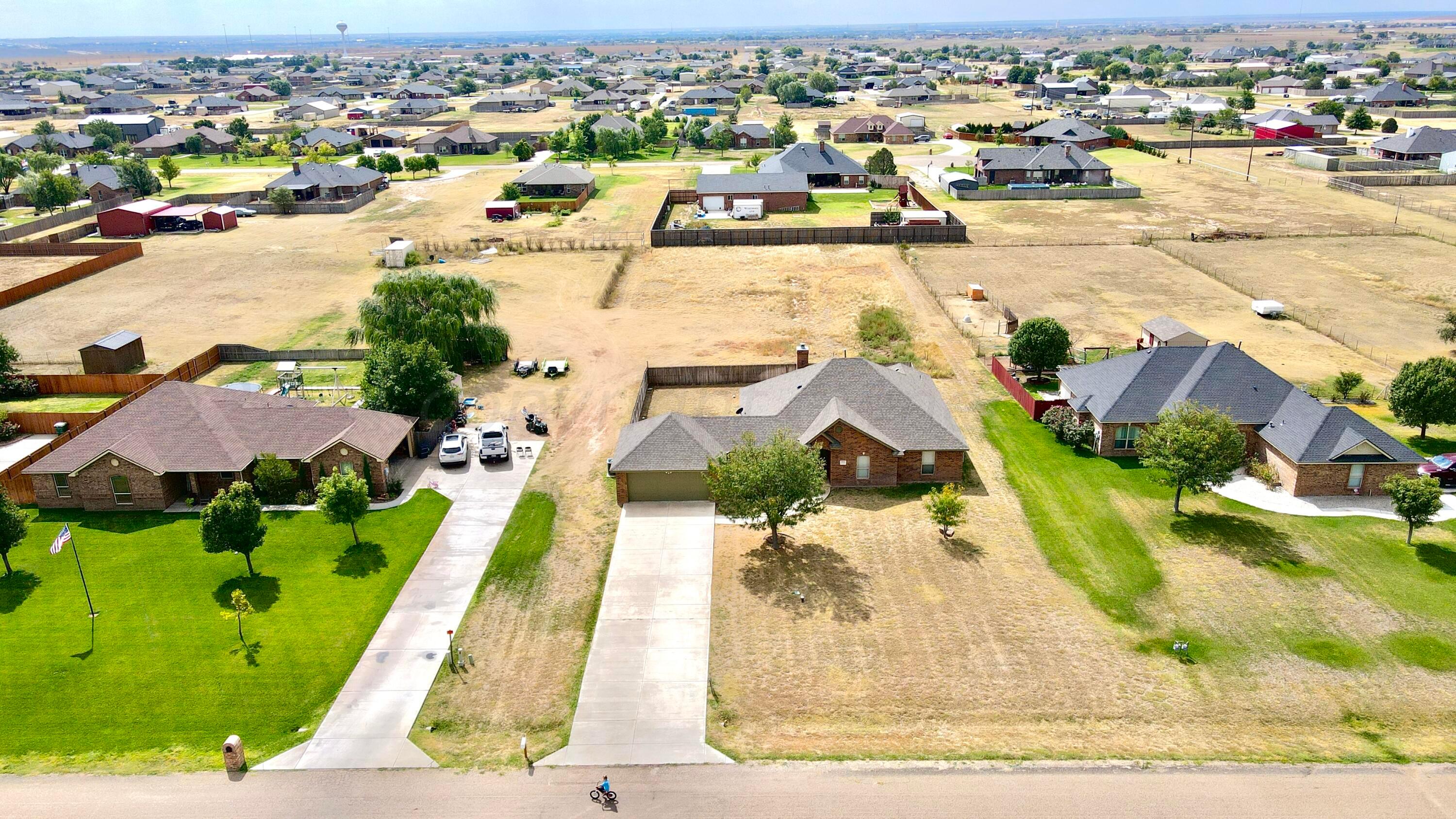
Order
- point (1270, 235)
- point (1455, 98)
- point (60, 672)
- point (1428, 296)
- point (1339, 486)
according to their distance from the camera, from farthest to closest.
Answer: point (1455, 98) → point (1270, 235) → point (1428, 296) → point (1339, 486) → point (60, 672)

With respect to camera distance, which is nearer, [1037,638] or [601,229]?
[1037,638]

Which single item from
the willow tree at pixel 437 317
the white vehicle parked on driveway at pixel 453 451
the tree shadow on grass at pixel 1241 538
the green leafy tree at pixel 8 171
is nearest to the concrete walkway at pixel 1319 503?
the tree shadow on grass at pixel 1241 538

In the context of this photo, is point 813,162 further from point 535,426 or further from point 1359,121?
point 1359,121

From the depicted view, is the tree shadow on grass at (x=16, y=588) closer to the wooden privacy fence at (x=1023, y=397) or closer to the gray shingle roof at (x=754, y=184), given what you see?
the wooden privacy fence at (x=1023, y=397)

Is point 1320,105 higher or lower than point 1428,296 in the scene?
higher

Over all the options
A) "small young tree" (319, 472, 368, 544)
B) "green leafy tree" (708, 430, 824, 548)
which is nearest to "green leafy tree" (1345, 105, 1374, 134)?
"green leafy tree" (708, 430, 824, 548)

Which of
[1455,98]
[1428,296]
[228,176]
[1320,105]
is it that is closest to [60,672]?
[1428,296]

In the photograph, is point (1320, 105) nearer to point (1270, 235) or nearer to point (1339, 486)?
point (1270, 235)

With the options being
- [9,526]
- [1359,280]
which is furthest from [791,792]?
[1359,280]
